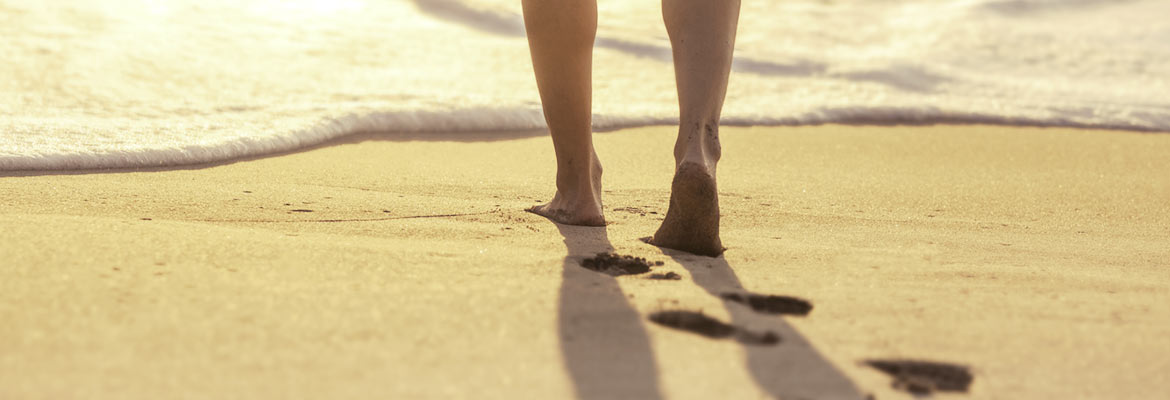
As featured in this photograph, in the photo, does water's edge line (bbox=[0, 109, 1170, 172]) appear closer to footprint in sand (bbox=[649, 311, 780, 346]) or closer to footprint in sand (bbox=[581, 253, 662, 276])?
footprint in sand (bbox=[581, 253, 662, 276])

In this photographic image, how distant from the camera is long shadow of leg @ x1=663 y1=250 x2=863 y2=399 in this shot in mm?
1242

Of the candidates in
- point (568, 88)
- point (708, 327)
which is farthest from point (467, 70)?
point (708, 327)

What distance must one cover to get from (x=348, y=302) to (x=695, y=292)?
1.61 feet

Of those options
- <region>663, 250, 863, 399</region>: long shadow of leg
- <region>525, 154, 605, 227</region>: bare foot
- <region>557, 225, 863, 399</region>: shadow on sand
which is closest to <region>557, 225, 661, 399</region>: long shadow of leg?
<region>557, 225, 863, 399</region>: shadow on sand

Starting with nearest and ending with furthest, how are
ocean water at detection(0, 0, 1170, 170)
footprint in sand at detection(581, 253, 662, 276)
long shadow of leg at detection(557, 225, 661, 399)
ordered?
long shadow of leg at detection(557, 225, 661, 399) < footprint in sand at detection(581, 253, 662, 276) < ocean water at detection(0, 0, 1170, 170)

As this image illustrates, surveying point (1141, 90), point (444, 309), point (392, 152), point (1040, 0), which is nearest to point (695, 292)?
point (444, 309)

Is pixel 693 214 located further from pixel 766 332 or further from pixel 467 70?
pixel 467 70

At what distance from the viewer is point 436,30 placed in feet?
18.8

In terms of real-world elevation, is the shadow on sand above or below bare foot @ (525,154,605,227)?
below

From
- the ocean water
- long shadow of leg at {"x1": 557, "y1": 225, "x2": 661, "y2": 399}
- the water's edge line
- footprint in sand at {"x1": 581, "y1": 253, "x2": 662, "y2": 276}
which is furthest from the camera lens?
the ocean water

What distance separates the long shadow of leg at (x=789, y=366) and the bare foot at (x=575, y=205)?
72 centimetres

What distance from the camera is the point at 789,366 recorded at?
1.31 meters

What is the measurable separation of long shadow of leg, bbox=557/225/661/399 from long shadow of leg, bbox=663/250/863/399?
0.42 feet

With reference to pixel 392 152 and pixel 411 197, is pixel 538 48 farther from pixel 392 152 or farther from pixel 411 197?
pixel 392 152
